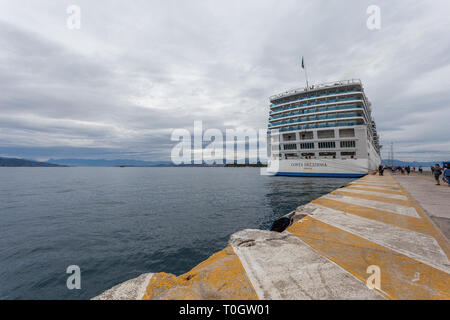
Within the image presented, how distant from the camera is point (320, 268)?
2.66 meters

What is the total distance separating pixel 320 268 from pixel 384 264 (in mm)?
1113

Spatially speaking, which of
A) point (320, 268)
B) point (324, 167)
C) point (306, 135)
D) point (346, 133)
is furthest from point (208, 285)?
point (306, 135)

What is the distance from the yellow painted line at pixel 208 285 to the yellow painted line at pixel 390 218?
4771 mm

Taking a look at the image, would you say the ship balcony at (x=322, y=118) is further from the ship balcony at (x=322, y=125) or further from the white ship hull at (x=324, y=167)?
the white ship hull at (x=324, y=167)

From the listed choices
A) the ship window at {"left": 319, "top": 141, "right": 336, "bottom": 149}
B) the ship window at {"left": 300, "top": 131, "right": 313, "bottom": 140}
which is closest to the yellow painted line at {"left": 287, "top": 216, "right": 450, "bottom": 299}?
the ship window at {"left": 319, "top": 141, "right": 336, "bottom": 149}

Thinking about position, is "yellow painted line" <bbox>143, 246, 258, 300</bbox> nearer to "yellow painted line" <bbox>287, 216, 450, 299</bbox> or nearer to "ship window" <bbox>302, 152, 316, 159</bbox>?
"yellow painted line" <bbox>287, 216, 450, 299</bbox>

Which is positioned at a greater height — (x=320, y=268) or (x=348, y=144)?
(x=348, y=144)

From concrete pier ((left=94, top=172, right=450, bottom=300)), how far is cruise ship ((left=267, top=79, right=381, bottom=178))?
1391 inches

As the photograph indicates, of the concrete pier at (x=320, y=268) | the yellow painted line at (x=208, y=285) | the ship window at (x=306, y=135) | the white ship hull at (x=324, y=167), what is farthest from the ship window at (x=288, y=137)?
the yellow painted line at (x=208, y=285)

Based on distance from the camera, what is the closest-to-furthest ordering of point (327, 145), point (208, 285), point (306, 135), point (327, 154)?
1. point (208, 285)
2. point (327, 145)
3. point (327, 154)
4. point (306, 135)

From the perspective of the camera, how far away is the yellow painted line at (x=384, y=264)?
2.15m

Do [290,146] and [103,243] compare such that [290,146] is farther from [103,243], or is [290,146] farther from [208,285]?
[208,285]
